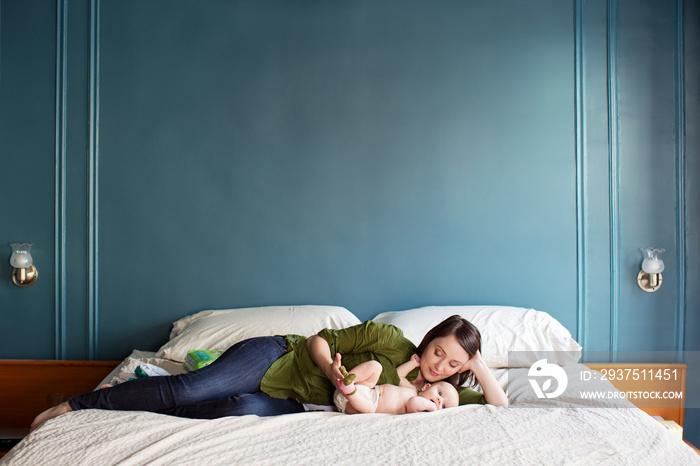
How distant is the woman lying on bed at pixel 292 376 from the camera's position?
147 cm

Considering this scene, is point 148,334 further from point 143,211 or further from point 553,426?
point 553,426

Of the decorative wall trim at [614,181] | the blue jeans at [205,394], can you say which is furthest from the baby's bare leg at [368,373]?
the decorative wall trim at [614,181]

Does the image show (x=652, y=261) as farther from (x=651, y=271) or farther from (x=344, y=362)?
(x=344, y=362)

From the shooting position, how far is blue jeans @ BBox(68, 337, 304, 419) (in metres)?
1.47

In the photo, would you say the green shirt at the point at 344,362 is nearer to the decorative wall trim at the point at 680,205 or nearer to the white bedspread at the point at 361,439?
the white bedspread at the point at 361,439

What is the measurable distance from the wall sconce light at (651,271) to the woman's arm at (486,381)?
4.86ft

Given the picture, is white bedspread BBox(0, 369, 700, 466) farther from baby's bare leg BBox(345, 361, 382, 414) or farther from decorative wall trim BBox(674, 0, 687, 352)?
decorative wall trim BBox(674, 0, 687, 352)

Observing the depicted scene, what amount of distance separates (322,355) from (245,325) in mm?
795

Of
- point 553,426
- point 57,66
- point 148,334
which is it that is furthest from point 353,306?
point 57,66

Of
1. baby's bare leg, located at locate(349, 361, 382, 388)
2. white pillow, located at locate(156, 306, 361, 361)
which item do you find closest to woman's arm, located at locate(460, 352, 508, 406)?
baby's bare leg, located at locate(349, 361, 382, 388)

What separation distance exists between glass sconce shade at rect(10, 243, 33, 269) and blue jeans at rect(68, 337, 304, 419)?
133cm

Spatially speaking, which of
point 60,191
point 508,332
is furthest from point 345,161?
point 60,191

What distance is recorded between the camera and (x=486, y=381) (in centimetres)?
154

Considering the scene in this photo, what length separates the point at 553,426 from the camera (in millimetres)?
1352
